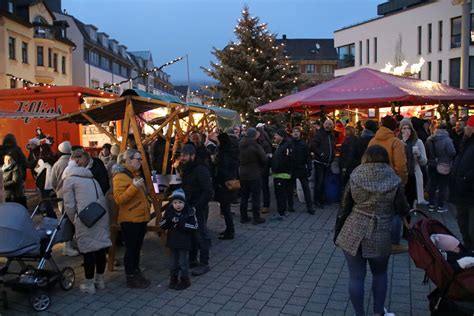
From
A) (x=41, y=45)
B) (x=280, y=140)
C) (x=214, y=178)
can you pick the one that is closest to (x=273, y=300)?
(x=214, y=178)

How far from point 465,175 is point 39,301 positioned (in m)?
5.17

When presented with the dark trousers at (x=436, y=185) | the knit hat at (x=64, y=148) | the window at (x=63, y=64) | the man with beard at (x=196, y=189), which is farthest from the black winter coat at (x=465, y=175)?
the window at (x=63, y=64)

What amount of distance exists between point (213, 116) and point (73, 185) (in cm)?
802

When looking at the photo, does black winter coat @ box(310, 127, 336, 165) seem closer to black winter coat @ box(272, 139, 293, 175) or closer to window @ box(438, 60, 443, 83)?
black winter coat @ box(272, 139, 293, 175)

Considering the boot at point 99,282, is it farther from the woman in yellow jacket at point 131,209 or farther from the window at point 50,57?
the window at point 50,57

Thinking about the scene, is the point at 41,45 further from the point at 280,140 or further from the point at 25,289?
the point at 25,289

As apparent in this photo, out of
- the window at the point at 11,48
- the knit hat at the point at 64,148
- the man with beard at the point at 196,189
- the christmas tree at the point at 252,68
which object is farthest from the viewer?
the window at the point at 11,48

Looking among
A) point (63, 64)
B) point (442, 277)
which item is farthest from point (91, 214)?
point (63, 64)

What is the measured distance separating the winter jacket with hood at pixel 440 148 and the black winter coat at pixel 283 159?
302cm

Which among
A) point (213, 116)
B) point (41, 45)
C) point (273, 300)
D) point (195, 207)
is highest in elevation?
point (41, 45)

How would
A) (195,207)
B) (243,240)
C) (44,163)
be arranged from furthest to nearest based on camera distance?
1. (44,163)
2. (243,240)
3. (195,207)

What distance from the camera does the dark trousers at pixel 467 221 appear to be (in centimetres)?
582

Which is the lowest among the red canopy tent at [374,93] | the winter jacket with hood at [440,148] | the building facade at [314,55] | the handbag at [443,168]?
the handbag at [443,168]

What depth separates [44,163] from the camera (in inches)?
344
